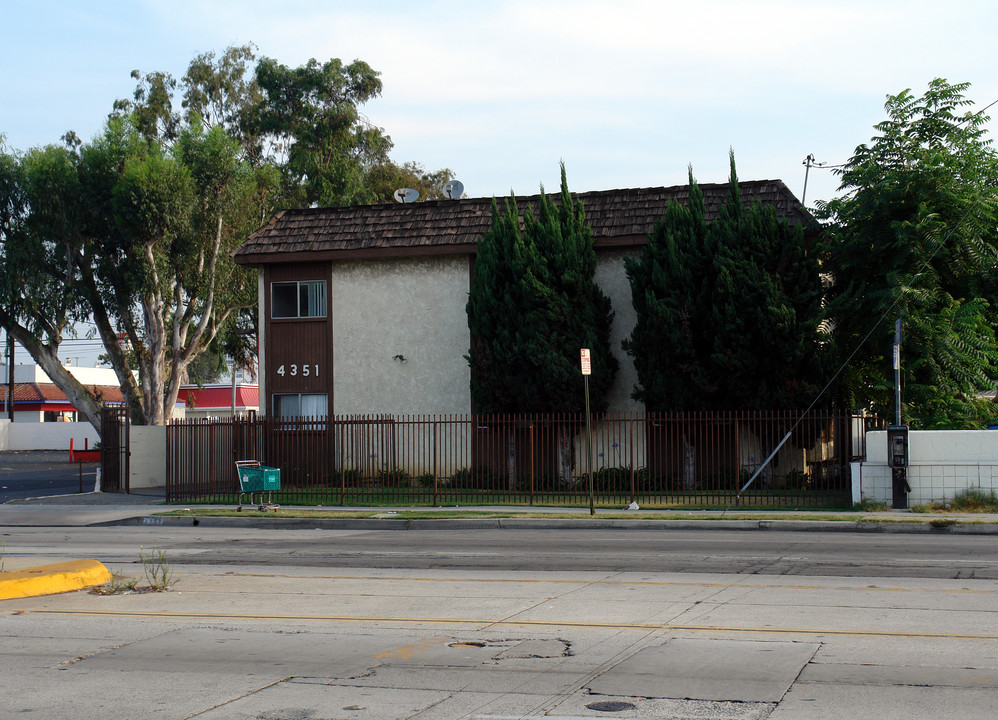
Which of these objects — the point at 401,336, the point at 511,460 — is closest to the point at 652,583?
the point at 511,460

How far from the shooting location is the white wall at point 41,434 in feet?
201

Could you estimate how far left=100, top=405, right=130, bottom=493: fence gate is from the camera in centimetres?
2616

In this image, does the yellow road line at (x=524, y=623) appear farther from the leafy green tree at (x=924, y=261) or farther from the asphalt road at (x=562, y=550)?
the leafy green tree at (x=924, y=261)

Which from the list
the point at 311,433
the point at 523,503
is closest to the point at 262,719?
the point at 523,503

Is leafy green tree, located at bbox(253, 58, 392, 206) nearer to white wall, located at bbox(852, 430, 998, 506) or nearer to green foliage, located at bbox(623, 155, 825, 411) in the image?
green foliage, located at bbox(623, 155, 825, 411)

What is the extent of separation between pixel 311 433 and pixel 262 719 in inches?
727

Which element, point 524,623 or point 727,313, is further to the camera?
point 727,313

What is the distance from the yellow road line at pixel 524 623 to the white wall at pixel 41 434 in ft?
181

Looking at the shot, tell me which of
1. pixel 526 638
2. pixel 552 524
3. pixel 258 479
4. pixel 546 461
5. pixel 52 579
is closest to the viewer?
pixel 526 638

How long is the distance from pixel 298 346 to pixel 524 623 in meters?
20.1

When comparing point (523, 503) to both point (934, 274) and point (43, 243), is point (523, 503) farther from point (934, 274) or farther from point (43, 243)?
point (43, 243)

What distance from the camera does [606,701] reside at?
21.4 ft

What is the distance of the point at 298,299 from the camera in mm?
28391

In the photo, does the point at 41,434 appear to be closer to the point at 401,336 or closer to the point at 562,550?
the point at 401,336
